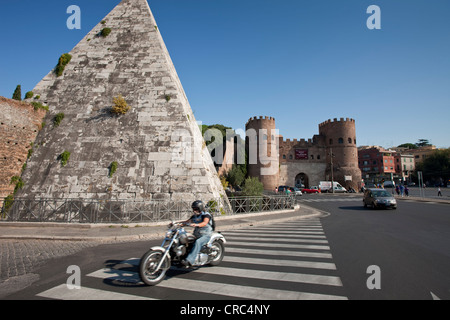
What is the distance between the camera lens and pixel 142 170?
10.2 metres

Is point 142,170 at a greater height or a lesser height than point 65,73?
lesser

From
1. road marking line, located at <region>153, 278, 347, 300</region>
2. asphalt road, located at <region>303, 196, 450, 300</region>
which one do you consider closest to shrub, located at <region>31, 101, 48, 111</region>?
road marking line, located at <region>153, 278, 347, 300</region>

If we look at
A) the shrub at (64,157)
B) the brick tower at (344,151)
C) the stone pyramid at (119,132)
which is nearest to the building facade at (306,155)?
the brick tower at (344,151)

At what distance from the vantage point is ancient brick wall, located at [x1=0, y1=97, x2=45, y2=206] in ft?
33.9

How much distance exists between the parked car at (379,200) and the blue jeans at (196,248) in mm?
14825

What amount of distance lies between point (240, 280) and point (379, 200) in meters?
14.9

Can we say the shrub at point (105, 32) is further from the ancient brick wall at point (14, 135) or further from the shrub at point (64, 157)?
the shrub at point (64, 157)

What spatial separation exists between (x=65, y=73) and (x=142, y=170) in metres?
7.82

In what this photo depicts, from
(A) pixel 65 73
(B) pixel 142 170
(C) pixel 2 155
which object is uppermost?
(A) pixel 65 73

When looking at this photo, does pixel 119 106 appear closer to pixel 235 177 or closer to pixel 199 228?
pixel 199 228
